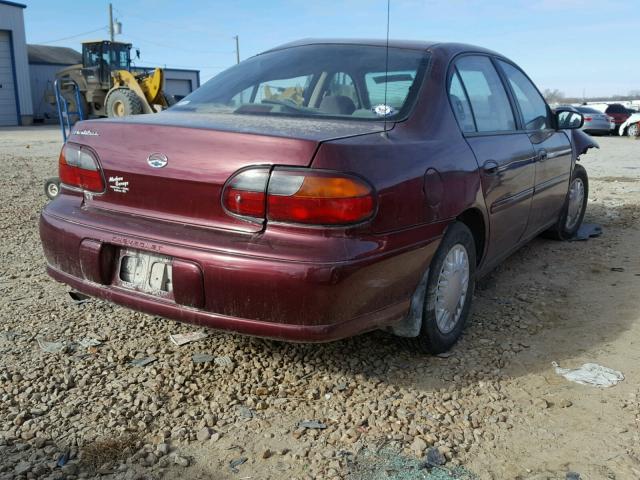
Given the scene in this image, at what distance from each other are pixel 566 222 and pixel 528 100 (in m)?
1.53

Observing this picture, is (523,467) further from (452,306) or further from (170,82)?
(170,82)

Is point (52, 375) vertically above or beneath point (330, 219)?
beneath

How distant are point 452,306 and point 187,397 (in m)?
1.37

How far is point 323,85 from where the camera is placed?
308 centimetres

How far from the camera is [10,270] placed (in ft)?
14.0

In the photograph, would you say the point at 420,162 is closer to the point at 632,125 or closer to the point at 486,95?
the point at 486,95

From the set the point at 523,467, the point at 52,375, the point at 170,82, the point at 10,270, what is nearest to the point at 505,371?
the point at 523,467

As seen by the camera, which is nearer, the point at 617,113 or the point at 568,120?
the point at 568,120

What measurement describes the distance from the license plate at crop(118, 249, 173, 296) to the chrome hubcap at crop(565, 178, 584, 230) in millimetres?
3973

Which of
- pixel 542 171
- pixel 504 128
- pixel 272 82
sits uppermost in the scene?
pixel 272 82

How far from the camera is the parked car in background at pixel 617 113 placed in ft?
81.1

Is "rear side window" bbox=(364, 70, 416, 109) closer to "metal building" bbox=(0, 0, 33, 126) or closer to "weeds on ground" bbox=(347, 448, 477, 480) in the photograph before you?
"weeds on ground" bbox=(347, 448, 477, 480)

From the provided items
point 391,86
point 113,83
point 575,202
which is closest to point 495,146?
point 391,86

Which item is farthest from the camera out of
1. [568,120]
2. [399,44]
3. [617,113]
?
[617,113]
